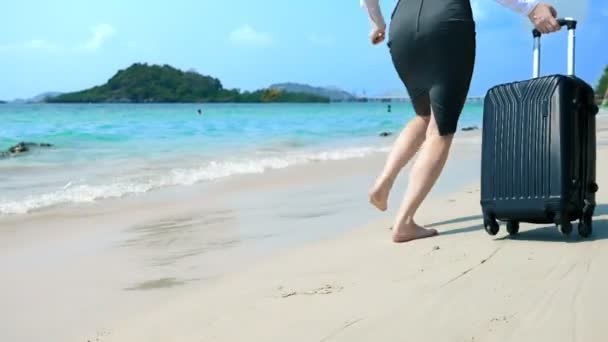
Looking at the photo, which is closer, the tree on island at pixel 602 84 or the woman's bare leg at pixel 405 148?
the woman's bare leg at pixel 405 148

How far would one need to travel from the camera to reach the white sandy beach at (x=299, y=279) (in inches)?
80.2

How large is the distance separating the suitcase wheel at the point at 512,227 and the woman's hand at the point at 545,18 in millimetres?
812

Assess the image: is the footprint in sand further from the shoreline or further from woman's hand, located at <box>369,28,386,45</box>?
woman's hand, located at <box>369,28,386,45</box>

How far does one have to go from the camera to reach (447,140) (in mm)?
3221

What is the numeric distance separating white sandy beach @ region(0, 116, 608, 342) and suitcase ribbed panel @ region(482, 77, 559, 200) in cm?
23

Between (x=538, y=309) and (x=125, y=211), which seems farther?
(x=125, y=211)

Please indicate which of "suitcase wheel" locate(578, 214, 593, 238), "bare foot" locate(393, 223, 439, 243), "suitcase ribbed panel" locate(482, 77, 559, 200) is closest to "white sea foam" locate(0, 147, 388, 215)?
"bare foot" locate(393, 223, 439, 243)

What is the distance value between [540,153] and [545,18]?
1.79 feet

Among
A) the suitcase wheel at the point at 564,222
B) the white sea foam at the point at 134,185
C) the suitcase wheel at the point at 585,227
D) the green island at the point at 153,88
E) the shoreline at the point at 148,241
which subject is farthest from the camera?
the green island at the point at 153,88

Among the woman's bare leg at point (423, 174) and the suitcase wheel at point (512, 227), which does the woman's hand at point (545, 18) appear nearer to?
the woman's bare leg at point (423, 174)

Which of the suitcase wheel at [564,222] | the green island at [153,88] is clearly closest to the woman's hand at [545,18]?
the suitcase wheel at [564,222]

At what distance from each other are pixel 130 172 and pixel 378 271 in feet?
21.5

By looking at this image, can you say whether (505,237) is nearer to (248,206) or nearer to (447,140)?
(447,140)

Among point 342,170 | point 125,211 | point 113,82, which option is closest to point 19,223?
point 125,211
